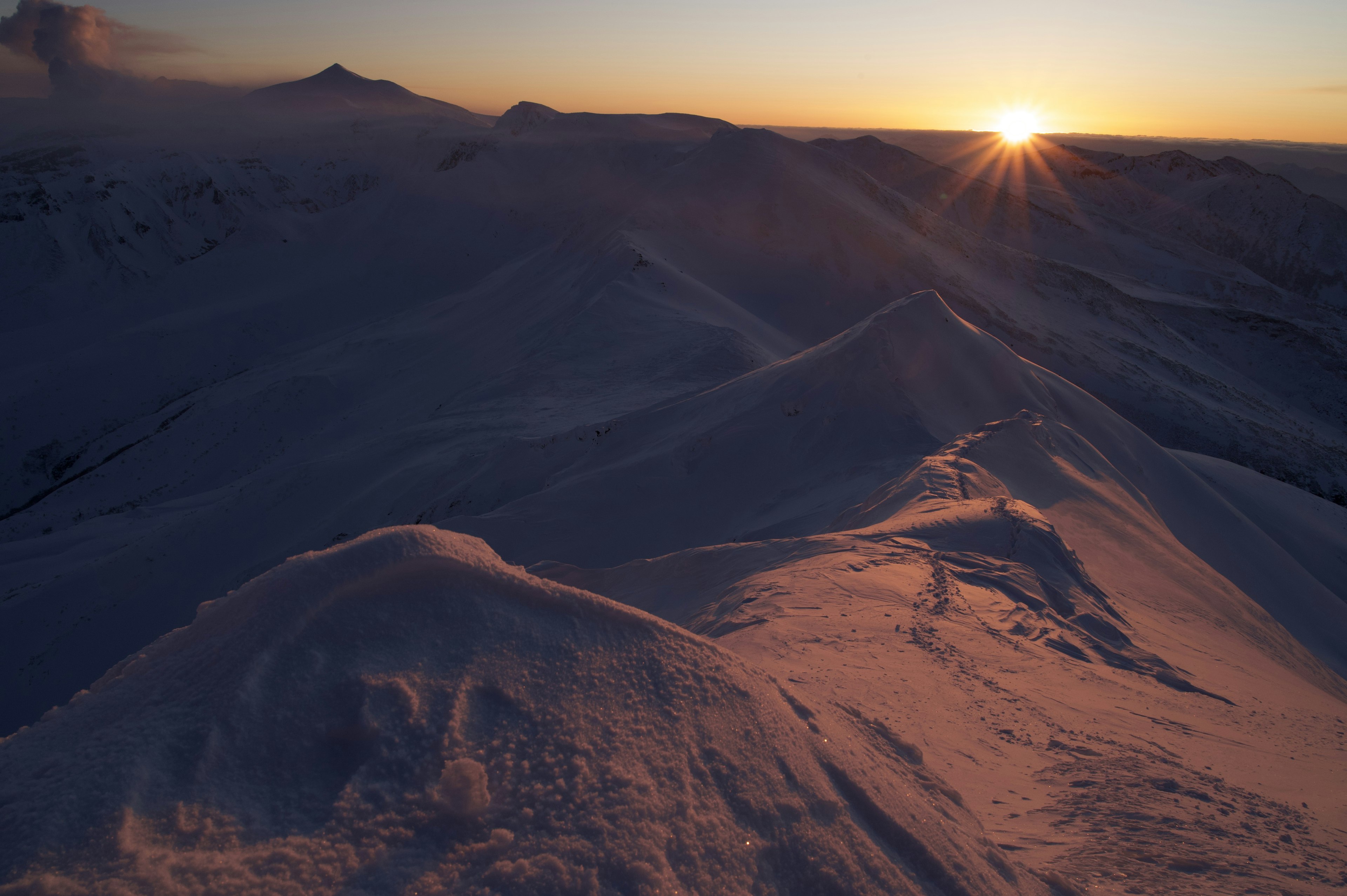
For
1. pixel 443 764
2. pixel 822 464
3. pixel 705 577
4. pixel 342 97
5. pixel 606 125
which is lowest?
pixel 705 577

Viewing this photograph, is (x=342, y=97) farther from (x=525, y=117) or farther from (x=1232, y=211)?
(x=1232, y=211)

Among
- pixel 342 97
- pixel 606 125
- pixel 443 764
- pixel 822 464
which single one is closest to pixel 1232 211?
pixel 606 125

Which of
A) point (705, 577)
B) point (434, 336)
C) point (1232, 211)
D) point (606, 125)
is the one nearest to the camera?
point (705, 577)

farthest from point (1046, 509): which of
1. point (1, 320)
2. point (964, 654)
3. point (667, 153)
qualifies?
point (1, 320)

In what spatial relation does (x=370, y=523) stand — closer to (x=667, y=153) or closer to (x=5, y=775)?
(x=5, y=775)

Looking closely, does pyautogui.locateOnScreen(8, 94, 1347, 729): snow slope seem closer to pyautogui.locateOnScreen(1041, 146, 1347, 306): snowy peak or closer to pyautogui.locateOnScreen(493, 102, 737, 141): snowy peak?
pyautogui.locateOnScreen(493, 102, 737, 141): snowy peak

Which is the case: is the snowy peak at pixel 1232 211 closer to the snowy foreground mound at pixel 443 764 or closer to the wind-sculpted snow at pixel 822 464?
the wind-sculpted snow at pixel 822 464

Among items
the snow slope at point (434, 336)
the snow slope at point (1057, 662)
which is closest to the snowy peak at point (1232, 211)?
the snow slope at point (434, 336)
